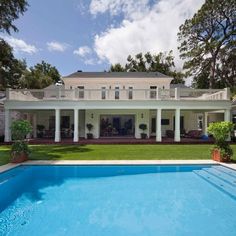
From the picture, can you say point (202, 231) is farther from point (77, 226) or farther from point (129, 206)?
point (77, 226)

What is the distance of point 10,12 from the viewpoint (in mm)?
23938

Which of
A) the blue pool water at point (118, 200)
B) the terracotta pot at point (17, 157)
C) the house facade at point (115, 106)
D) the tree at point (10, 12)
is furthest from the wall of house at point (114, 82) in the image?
the blue pool water at point (118, 200)

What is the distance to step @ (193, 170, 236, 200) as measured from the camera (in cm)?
912

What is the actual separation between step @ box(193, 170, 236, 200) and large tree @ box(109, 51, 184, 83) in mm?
39438

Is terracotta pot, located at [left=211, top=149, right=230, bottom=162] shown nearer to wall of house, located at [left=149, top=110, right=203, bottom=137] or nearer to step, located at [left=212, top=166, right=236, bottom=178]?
step, located at [left=212, top=166, right=236, bottom=178]

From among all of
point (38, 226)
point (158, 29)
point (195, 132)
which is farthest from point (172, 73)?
point (38, 226)

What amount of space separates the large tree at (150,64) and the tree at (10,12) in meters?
27.4

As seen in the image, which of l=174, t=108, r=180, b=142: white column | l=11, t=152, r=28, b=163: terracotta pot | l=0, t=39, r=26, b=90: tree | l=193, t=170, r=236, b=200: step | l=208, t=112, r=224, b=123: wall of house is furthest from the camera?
l=0, t=39, r=26, b=90: tree

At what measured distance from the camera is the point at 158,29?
2995 cm

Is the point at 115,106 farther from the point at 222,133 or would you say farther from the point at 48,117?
the point at 48,117

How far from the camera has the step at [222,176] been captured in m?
10.1

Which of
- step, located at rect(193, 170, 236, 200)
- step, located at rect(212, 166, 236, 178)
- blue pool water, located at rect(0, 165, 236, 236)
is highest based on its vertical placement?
step, located at rect(212, 166, 236, 178)

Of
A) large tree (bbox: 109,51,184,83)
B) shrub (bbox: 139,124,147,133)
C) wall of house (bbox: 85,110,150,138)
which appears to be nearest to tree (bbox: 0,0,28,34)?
wall of house (bbox: 85,110,150,138)

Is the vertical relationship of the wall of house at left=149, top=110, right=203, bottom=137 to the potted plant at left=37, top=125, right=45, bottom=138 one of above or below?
above
